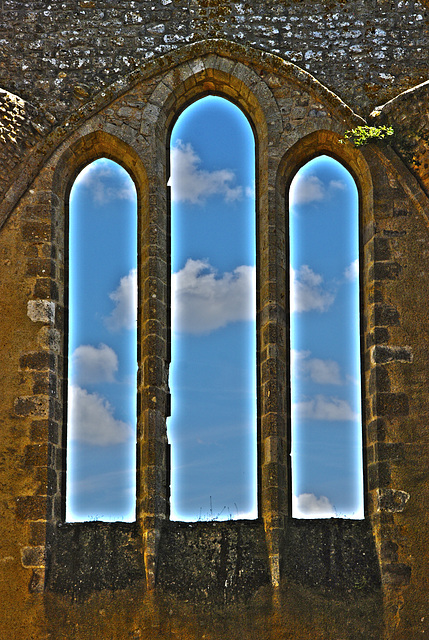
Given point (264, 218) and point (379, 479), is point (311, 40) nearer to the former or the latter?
point (264, 218)

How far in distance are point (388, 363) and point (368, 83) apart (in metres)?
2.45

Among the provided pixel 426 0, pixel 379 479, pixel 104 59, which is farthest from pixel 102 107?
Answer: pixel 379 479

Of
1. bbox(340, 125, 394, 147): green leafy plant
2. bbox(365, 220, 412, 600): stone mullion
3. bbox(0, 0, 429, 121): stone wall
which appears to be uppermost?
bbox(0, 0, 429, 121): stone wall

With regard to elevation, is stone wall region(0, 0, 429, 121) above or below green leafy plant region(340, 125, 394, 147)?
above

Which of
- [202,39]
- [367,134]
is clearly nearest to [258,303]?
[367,134]

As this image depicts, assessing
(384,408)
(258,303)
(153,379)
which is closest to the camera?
(384,408)

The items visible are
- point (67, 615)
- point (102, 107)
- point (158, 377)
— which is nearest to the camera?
point (67, 615)

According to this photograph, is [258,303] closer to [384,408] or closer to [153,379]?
[153,379]

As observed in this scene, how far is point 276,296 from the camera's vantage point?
8156 millimetres

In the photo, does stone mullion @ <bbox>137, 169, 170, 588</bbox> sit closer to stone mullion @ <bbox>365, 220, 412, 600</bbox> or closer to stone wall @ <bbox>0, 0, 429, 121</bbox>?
stone wall @ <bbox>0, 0, 429, 121</bbox>

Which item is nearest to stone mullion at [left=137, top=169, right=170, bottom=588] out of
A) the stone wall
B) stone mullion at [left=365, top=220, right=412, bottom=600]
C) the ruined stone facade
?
the ruined stone facade

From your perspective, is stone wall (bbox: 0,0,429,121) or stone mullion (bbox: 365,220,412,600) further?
stone wall (bbox: 0,0,429,121)

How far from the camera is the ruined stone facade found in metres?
7.52

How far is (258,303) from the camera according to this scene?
8.30m
